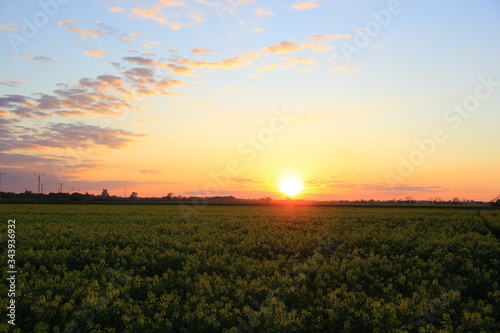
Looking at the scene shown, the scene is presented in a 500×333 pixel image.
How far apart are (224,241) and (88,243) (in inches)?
261

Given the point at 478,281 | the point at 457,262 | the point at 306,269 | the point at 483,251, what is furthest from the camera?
the point at 483,251

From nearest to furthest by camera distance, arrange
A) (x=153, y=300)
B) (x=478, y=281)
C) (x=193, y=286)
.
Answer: (x=153, y=300)
(x=193, y=286)
(x=478, y=281)

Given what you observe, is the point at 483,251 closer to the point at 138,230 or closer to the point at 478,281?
the point at 478,281

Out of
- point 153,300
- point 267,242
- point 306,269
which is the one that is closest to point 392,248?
point 267,242

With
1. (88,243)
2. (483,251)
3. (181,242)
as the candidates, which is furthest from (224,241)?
(483,251)

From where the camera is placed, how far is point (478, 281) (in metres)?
12.5

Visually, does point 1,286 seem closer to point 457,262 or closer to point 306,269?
point 306,269

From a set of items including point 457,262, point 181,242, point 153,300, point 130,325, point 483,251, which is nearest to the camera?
point 130,325

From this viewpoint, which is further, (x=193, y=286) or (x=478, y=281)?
(x=478, y=281)

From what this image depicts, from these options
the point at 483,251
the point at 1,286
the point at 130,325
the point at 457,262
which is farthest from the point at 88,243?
the point at 483,251

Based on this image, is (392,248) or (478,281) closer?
(478,281)

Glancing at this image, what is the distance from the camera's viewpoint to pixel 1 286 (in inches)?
391

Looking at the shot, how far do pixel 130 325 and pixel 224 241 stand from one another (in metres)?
12.5

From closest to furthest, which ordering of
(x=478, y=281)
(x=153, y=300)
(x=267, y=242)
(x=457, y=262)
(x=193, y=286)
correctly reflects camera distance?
(x=153, y=300), (x=193, y=286), (x=478, y=281), (x=457, y=262), (x=267, y=242)
